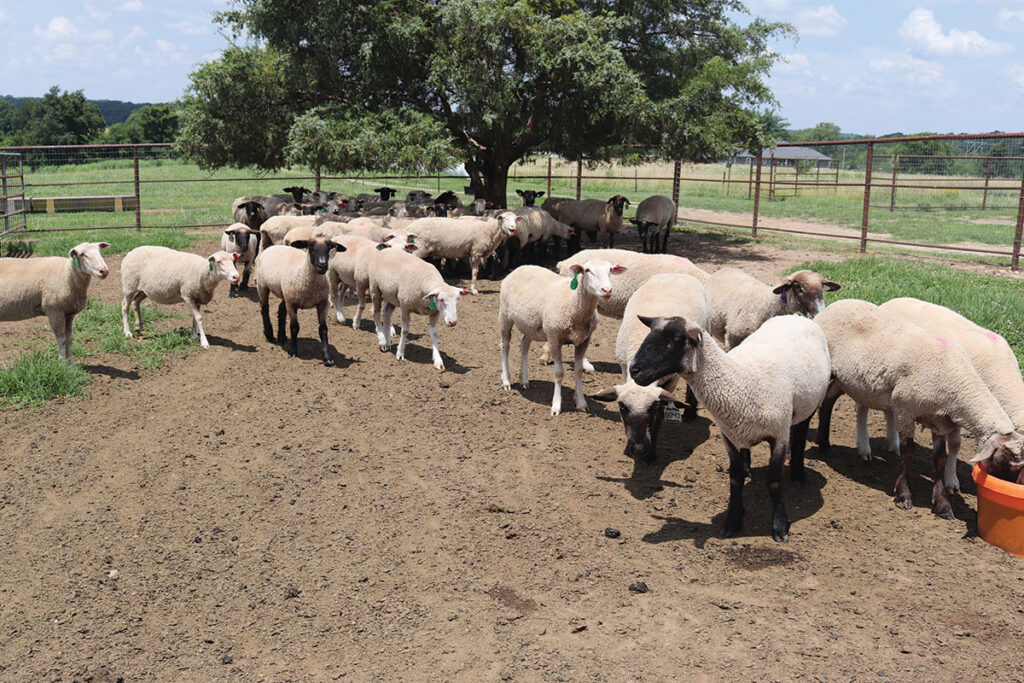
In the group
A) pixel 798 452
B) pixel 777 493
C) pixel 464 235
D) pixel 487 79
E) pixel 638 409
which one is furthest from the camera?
pixel 487 79

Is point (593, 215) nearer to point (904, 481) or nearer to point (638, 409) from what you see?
point (638, 409)

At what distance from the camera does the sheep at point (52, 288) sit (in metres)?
8.59

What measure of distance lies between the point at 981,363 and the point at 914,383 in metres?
0.80

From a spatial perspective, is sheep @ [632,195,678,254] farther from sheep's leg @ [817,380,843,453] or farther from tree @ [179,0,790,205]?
sheep's leg @ [817,380,843,453]

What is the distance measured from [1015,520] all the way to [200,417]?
6.65 meters

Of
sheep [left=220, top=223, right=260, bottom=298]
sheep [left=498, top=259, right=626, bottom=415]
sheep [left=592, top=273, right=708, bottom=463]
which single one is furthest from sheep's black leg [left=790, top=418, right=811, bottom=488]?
sheep [left=220, top=223, right=260, bottom=298]

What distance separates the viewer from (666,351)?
4.81 meters

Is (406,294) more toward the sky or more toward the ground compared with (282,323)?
more toward the sky

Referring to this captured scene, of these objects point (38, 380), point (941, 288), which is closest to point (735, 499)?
point (38, 380)

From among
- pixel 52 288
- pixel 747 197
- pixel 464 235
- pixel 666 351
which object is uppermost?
pixel 747 197

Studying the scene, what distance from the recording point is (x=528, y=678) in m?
3.90

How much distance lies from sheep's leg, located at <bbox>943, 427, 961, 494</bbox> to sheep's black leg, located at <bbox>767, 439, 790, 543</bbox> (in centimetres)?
144

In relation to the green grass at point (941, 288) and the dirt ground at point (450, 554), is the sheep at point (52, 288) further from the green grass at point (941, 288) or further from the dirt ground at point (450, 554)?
the green grass at point (941, 288)

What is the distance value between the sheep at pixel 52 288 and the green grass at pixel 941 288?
970 cm
